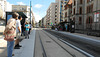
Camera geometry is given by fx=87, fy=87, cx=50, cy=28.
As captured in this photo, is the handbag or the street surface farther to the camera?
the street surface

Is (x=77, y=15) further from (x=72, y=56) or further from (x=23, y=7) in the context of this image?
(x=23, y=7)

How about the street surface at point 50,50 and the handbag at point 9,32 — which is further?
the street surface at point 50,50

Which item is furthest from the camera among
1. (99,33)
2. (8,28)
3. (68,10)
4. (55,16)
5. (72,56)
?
(55,16)

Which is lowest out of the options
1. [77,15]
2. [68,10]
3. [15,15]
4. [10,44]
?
[10,44]

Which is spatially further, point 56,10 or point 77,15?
point 56,10

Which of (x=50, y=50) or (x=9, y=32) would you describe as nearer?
(x=9, y=32)

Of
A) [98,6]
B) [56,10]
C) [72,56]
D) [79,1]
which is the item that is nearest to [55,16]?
[56,10]

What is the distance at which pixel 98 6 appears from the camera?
21359 millimetres

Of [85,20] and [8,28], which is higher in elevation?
[85,20]

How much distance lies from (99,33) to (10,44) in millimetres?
12445

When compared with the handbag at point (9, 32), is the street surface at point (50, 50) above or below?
below

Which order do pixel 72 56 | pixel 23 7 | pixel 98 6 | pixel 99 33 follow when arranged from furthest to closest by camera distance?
pixel 23 7 < pixel 98 6 < pixel 99 33 < pixel 72 56

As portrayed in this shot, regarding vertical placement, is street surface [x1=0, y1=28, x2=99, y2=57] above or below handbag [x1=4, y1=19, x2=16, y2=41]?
below

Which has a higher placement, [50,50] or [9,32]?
[9,32]
